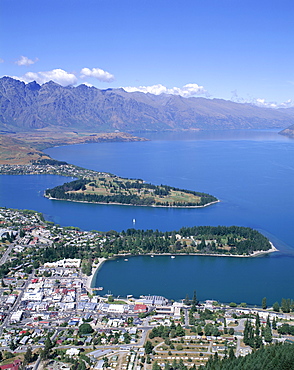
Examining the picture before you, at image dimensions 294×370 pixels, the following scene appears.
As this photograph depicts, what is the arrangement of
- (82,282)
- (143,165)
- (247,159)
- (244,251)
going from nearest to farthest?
(82,282) < (244,251) < (143,165) < (247,159)

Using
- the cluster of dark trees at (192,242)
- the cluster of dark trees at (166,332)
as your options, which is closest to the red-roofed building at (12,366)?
the cluster of dark trees at (166,332)

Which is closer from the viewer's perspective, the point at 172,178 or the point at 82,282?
the point at 82,282

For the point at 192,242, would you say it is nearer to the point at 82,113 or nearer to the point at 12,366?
the point at 12,366

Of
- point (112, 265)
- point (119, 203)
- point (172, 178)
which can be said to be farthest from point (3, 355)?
point (172, 178)

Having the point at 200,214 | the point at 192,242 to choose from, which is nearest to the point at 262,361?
the point at 192,242

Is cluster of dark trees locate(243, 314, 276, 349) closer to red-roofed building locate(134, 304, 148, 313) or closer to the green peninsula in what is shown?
red-roofed building locate(134, 304, 148, 313)

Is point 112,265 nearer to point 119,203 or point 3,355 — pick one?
point 3,355

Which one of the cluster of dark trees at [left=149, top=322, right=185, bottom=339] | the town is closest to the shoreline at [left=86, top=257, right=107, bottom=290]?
the town
